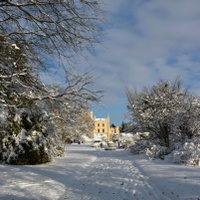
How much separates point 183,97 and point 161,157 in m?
5.67

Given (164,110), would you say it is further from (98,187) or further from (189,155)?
(98,187)

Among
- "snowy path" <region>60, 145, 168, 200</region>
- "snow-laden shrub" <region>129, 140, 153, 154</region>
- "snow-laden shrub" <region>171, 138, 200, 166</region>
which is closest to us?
"snowy path" <region>60, 145, 168, 200</region>

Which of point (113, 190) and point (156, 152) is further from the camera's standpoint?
point (156, 152)

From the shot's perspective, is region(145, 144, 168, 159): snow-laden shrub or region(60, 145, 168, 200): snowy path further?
region(145, 144, 168, 159): snow-laden shrub

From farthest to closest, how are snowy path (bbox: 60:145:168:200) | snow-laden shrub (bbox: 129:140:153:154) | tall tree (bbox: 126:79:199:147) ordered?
snow-laden shrub (bbox: 129:140:153:154) < tall tree (bbox: 126:79:199:147) < snowy path (bbox: 60:145:168:200)

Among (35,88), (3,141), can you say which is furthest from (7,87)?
(3,141)

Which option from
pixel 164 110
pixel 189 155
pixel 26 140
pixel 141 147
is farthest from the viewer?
pixel 141 147

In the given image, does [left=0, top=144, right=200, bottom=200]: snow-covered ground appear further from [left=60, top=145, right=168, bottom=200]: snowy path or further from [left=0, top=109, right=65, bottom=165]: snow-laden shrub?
[left=0, top=109, right=65, bottom=165]: snow-laden shrub

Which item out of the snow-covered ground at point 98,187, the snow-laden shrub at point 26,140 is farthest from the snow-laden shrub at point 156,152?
the snow-covered ground at point 98,187

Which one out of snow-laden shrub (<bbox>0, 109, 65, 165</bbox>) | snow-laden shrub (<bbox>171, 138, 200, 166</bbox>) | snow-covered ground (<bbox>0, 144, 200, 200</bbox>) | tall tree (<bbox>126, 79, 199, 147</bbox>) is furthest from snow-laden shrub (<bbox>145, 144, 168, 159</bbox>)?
snow-covered ground (<bbox>0, 144, 200, 200</bbox>)

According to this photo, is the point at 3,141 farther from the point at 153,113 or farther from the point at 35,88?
the point at 153,113

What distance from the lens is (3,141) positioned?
1433 centimetres

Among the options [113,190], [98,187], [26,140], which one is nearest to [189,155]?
[98,187]

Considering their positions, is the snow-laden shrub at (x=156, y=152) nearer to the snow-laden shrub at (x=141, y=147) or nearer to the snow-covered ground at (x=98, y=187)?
the snow-laden shrub at (x=141, y=147)
